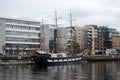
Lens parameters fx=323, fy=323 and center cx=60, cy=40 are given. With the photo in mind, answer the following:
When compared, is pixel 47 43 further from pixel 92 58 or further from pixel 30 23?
pixel 92 58

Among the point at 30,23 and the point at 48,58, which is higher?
the point at 30,23

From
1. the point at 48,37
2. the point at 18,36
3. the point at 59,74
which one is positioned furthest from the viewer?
the point at 48,37

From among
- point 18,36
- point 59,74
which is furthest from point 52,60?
point 18,36

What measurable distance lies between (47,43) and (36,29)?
1080 centimetres

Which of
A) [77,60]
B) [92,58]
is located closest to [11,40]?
[92,58]

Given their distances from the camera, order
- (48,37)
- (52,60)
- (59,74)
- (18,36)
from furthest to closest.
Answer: (48,37) < (18,36) < (52,60) < (59,74)

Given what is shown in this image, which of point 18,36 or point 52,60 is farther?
point 18,36

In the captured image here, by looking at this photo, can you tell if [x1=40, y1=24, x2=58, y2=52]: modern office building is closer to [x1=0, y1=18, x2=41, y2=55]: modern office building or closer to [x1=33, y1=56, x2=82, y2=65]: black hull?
[x1=0, y1=18, x2=41, y2=55]: modern office building

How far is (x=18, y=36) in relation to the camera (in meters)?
153

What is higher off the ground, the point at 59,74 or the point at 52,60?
the point at 52,60

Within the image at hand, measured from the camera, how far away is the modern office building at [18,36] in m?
146

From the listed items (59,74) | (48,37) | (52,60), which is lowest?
(59,74)

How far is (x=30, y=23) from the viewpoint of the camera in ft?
526

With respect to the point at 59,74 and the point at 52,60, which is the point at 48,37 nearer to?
the point at 52,60
